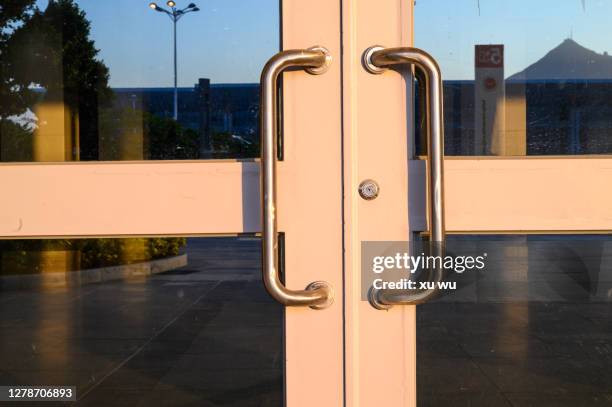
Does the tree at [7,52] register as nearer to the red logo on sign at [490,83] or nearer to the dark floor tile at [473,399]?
the red logo on sign at [490,83]

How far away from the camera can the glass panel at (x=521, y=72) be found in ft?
4.19

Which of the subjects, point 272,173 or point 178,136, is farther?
point 178,136

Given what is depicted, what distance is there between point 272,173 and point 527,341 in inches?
153

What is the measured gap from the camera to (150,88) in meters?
1.31

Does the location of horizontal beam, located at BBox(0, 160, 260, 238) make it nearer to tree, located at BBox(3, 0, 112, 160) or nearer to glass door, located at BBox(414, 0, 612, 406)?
tree, located at BBox(3, 0, 112, 160)

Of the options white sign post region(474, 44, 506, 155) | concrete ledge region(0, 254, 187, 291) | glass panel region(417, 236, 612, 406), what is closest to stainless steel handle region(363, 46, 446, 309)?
white sign post region(474, 44, 506, 155)

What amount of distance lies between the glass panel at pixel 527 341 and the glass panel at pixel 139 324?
2.45ft

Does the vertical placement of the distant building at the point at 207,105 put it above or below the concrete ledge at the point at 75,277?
above

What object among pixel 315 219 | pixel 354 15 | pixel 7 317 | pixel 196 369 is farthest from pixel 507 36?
pixel 196 369

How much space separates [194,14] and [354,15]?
0.30 metres

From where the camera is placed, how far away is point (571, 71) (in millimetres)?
1301

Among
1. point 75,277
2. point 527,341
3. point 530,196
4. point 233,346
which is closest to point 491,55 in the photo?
point 530,196

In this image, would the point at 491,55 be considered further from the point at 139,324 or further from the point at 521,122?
the point at 139,324

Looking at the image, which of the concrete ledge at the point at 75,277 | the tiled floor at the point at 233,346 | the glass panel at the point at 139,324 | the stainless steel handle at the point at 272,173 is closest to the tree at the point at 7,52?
the glass panel at the point at 139,324
